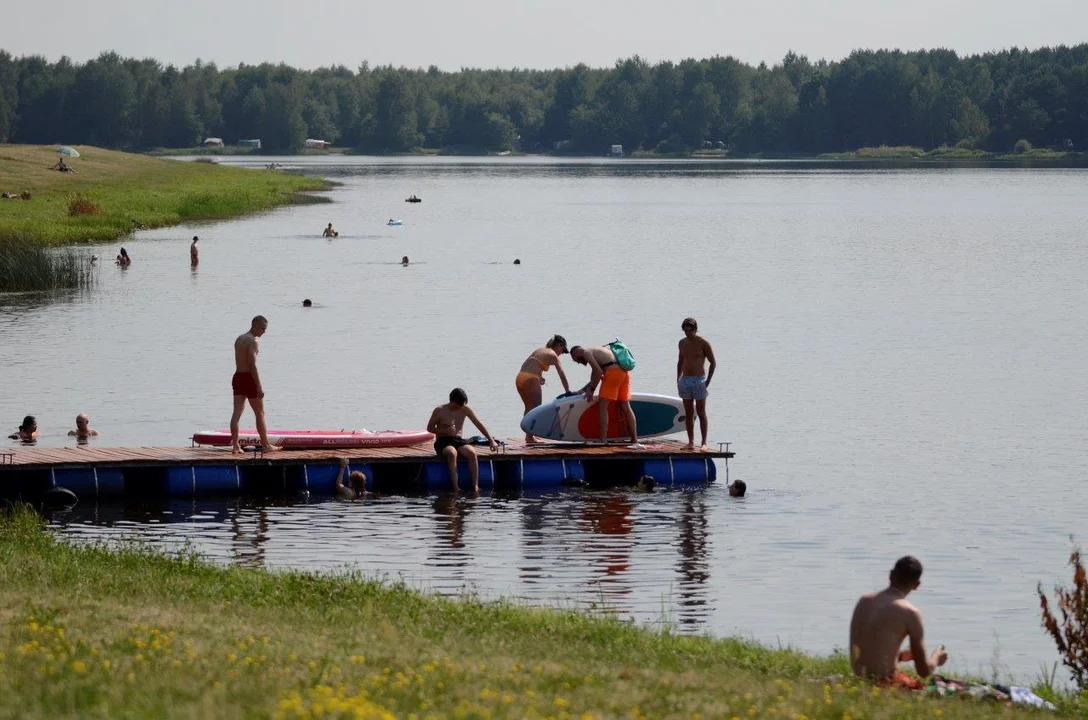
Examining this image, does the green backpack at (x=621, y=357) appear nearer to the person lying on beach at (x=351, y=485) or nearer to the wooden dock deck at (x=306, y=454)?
the wooden dock deck at (x=306, y=454)

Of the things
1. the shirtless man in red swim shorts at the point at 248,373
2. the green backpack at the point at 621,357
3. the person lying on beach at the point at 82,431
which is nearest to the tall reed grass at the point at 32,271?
the person lying on beach at the point at 82,431

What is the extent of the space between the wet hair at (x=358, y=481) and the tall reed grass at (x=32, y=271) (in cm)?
2900

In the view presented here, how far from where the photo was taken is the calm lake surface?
758 inches

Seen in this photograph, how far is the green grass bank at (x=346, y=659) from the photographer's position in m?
9.73

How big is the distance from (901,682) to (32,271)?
42.1m

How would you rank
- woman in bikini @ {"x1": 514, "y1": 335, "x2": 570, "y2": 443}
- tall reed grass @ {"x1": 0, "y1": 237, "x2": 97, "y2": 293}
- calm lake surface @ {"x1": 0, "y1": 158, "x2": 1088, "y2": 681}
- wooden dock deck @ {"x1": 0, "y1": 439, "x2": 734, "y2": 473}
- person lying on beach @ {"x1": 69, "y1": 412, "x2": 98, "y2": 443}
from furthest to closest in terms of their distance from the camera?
tall reed grass @ {"x1": 0, "y1": 237, "x2": 97, "y2": 293}
person lying on beach @ {"x1": 69, "y1": 412, "x2": 98, "y2": 443}
woman in bikini @ {"x1": 514, "y1": 335, "x2": 570, "y2": 443}
wooden dock deck @ {"x1": 0, "y1": 439, "x2": 734, "y2": 473}
calm lake surface @ {"x1": 0, "y1": 158, "x2": 1088, "y2": 681}

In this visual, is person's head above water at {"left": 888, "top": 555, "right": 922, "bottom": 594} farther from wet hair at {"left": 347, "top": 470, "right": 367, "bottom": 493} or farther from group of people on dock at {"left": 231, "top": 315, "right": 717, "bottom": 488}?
wet hair at {"left": 347, "top": 470, "right": 367, "bottom": 493}

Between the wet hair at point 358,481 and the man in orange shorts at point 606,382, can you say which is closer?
the wet hair at point 358,481

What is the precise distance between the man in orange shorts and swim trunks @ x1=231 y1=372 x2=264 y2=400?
4773 millimetres

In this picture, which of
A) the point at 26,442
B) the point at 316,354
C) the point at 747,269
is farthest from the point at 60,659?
the point at 747,269

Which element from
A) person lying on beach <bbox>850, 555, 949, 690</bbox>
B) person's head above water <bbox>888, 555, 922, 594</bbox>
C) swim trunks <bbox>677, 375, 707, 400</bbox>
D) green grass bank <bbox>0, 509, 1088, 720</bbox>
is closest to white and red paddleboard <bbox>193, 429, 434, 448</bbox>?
swim trunks <bbox>677, 375, 707, 400</bbox>

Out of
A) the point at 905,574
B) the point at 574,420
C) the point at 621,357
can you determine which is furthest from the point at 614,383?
the point at 905,574

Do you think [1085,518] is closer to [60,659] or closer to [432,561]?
[432,561]

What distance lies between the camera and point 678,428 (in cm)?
2567
